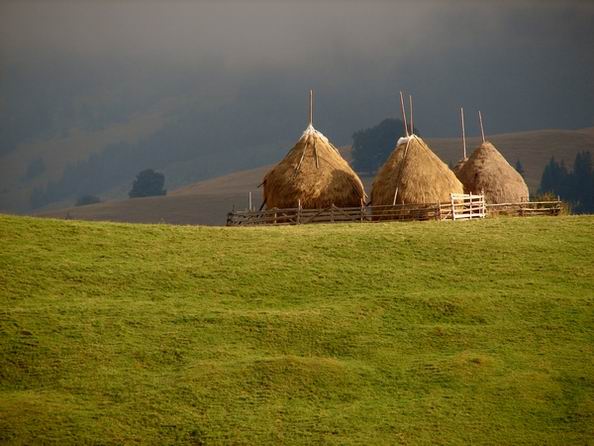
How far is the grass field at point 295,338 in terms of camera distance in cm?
2412

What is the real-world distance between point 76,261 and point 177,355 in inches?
322

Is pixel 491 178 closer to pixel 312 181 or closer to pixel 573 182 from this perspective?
pixel 312 181

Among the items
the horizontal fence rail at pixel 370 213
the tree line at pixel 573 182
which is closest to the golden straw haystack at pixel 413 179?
the horizontal fence rail at pixel 370 213

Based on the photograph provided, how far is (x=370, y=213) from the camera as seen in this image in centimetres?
4803

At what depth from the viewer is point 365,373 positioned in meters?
26.5

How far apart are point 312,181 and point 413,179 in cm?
448

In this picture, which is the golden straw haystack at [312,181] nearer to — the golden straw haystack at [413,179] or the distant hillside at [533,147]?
the golden straw haystack at [413,179]

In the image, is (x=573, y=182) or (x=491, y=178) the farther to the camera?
(x=573, y=182)

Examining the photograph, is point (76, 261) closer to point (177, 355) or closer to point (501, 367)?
point (177, 355)

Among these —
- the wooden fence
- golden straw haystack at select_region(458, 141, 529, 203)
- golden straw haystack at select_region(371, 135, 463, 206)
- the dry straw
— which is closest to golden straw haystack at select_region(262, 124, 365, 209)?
the dry straw

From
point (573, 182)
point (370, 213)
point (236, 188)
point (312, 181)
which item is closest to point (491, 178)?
point (370, 213)

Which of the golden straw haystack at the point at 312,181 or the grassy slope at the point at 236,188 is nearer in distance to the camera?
the golden straw haystack at the point at 312,181

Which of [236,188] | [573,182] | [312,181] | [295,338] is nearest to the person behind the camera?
[295,338]

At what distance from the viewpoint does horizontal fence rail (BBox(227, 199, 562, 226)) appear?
1789 inches
